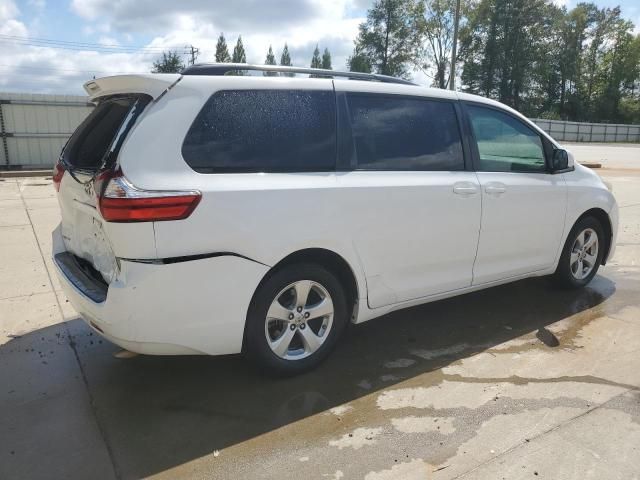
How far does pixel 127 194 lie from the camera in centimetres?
267

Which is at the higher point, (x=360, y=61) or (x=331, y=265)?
(x=360, y=61)

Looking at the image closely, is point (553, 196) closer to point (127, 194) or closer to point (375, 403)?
point (375, 403)

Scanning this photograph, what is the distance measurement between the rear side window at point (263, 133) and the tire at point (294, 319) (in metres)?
0.65

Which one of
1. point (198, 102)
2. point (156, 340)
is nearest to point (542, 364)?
point (156, 340)

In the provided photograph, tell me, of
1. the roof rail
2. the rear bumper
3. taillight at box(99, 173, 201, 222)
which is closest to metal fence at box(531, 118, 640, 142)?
the roof rail

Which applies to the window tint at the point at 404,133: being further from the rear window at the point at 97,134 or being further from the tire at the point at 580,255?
the tire at the point at 580,255

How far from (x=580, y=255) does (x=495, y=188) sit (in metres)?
1.60

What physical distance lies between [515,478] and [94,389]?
2.45 m

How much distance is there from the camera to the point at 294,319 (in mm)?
3320

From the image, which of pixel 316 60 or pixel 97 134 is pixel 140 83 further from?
pixel 316 60

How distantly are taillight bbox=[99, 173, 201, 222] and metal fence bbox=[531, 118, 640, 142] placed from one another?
51789 mm

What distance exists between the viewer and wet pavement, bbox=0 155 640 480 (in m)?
2.62

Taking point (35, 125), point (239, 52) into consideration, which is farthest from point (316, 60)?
point (35, 125)

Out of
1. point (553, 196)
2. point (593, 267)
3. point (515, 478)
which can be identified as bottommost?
point (515, 478)
